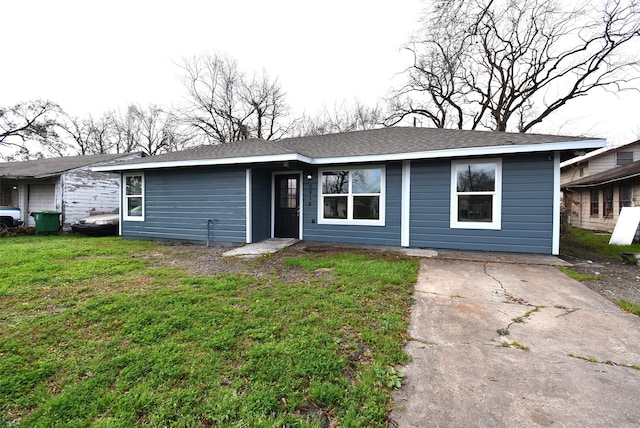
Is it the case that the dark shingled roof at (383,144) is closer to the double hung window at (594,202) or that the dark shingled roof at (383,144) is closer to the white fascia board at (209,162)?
the white fascia board at (209,162)

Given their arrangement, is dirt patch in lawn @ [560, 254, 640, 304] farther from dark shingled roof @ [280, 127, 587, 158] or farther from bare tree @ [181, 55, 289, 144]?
bare tree @ [181, 55, 289, 144]

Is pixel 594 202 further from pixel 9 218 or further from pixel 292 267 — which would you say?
pixel 9 218

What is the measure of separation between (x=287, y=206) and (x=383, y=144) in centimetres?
331

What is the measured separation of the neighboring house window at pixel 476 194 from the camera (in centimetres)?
630

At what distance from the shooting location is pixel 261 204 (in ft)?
26.8

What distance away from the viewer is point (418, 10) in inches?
262

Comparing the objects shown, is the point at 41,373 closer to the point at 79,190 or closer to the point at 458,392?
the point at 458,392

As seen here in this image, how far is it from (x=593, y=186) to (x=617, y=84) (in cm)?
578

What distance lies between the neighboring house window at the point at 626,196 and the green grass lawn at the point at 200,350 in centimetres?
1321

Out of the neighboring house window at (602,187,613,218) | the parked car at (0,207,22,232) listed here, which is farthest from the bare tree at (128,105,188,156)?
the neighboring house window at (602,187,613,218)

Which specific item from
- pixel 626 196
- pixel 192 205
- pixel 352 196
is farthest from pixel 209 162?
pixel 626 196

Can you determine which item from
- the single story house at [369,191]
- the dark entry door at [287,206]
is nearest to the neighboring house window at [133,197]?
the single story house at [369,191]

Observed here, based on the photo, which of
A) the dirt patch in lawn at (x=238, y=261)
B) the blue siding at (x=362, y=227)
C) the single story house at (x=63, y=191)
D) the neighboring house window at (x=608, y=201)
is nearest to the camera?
the dirt patch in lawn at (x=238, y=261)

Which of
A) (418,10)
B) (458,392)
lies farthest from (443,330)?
(418,10)
